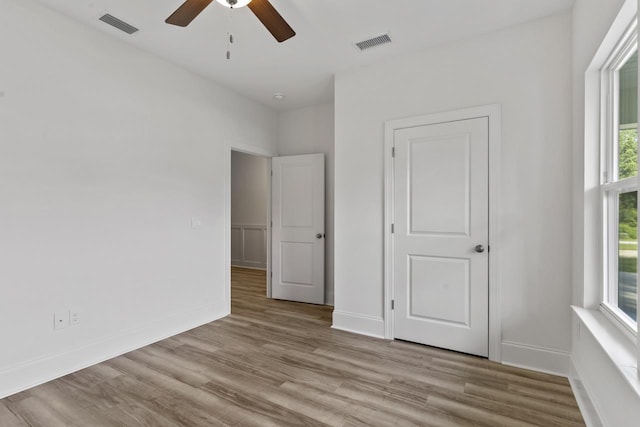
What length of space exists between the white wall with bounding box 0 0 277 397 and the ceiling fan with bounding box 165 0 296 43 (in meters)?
1.11

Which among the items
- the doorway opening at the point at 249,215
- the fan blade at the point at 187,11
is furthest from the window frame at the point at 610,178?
the doorway opening at the point at 249,215

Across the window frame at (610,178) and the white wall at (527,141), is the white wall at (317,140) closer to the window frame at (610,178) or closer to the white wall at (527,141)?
the white wall at (527,141)

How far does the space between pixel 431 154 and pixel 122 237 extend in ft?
9.41

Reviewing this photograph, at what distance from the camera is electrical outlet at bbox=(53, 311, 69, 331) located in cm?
237

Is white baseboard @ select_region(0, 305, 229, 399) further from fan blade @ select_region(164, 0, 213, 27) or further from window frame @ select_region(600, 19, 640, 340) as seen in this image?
window frame @ select_region(600, 19, 640, 340)

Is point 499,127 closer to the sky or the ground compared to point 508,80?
Answer: closer to the ground

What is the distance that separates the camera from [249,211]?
7.26m

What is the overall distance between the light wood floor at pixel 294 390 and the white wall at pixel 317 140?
1.48 m

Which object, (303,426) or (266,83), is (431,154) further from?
(303,426)

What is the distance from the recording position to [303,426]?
1.83 metres

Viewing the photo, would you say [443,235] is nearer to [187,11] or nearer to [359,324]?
[359,324]

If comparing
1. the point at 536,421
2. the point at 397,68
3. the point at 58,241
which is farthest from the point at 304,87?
the point at 536,421

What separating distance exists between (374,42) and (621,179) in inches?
82.4

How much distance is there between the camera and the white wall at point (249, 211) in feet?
23.2
